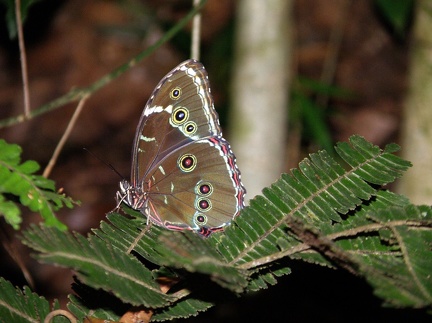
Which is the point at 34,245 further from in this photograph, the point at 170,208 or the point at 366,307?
the point at 366,307

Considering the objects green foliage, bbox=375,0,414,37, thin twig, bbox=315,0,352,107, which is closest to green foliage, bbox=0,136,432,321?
green foliage, bbox=375,0,414,37

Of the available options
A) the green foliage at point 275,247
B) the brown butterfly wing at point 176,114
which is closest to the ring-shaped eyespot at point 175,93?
the brown butterfly wing at point 176,114

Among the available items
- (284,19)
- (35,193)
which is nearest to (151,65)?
(284,19)

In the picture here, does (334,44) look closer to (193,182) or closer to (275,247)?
(193,182)

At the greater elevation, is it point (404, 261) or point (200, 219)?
point (200, 219)

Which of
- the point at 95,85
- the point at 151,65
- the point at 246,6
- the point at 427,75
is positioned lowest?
the point at 95,85

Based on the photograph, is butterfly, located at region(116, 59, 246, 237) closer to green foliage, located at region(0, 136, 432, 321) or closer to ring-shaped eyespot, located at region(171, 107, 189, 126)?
ring-shaped eyespot, located at region(171, 107, 189, 126)

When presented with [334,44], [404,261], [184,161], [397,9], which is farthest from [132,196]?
[334,44]
